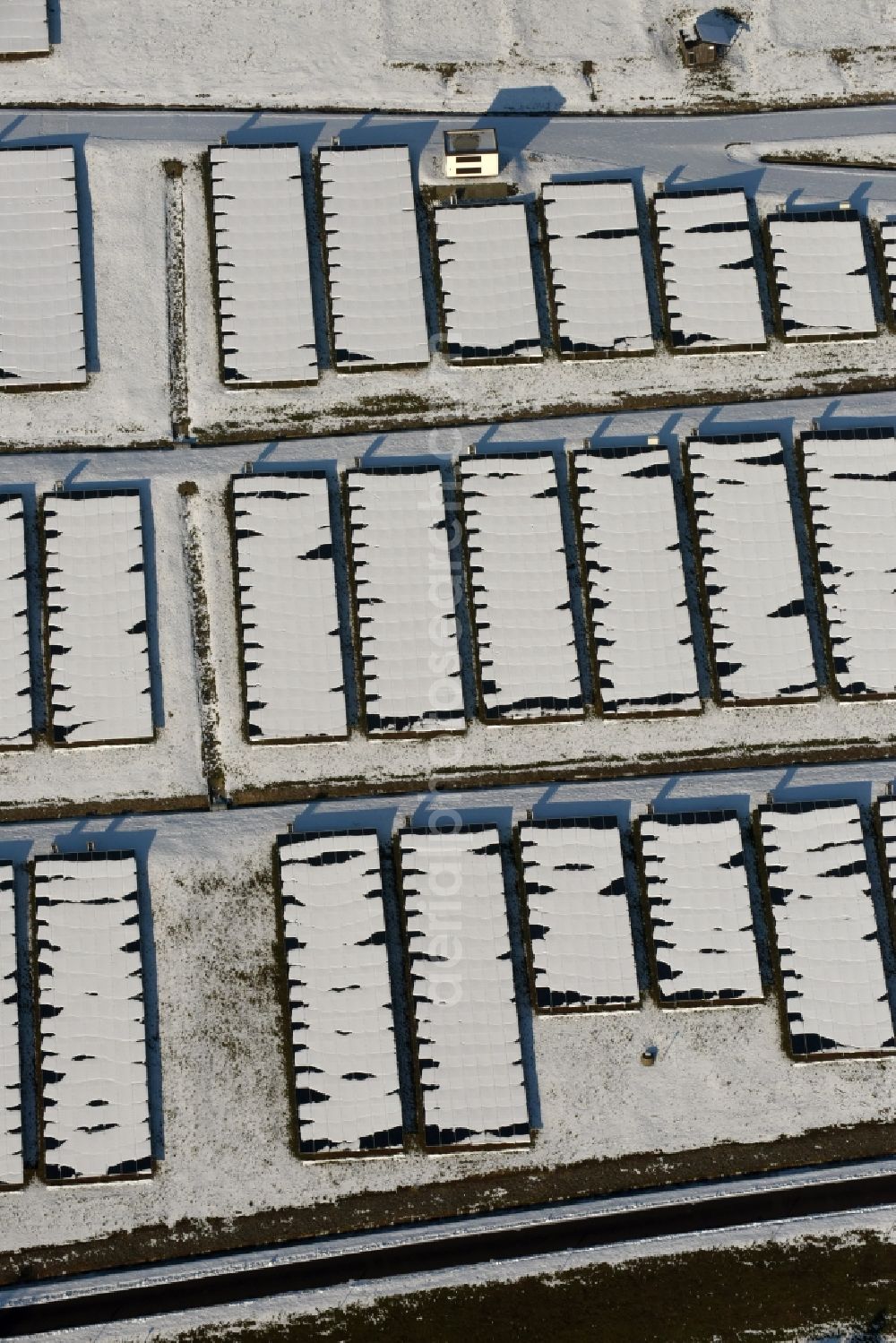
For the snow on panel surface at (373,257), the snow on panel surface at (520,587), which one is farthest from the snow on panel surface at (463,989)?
the snow on panel surface at (373,257)

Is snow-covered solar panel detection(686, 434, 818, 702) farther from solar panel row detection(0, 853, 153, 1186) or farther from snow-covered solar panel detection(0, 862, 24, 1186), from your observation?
snow-covered solar panel detection(0, 862, 24, 1186)

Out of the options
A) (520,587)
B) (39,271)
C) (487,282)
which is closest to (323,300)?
(487,282)

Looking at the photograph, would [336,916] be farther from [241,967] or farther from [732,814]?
[732,814]

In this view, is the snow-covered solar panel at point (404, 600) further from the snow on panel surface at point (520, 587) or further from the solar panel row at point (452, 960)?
the solar panel row at point (452, 960)

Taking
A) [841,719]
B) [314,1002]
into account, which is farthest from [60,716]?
[841,719]

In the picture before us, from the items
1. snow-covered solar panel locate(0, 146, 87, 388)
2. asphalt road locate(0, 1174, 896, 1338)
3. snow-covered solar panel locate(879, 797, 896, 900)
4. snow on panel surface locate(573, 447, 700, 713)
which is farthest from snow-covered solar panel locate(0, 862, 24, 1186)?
snow-covered solar panel locate(879, 797, 896, 900)

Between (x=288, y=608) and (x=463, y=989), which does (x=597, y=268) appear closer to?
(x=288, y=608)

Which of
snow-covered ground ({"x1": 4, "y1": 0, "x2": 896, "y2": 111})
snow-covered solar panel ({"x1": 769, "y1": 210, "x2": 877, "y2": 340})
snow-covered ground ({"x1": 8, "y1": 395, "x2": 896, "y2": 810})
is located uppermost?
snow-covered ground ({"x1": 4, "y1": 0, "x2": 896, "y2": 111})
